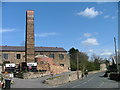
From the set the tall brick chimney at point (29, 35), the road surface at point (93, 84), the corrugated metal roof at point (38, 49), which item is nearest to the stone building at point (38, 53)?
the corrugated metal roof at point (38, 49)

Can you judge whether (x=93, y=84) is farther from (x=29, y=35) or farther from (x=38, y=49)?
(x=38, y=49)

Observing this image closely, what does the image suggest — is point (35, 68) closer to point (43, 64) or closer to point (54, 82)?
point (43, 64)

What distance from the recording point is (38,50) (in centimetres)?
7162

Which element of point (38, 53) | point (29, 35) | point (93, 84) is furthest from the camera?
point (38, 53)

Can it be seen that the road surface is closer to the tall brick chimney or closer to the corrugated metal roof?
the tall brick chimney

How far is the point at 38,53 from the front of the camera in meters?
70.9

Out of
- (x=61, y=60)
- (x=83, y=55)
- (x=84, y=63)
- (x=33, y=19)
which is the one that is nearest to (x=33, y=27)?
(x=33, y=19)

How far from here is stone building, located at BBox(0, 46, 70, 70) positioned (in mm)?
65625

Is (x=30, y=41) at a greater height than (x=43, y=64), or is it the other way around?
(x=30, y=41)

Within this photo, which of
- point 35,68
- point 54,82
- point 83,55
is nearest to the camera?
point 54,82

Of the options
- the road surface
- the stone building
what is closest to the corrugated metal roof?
the stone building

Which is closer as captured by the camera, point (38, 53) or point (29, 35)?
point (29, 35)

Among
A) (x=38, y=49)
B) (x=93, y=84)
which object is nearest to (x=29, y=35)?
(x=38, y=49)

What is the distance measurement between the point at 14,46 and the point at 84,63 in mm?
32433
